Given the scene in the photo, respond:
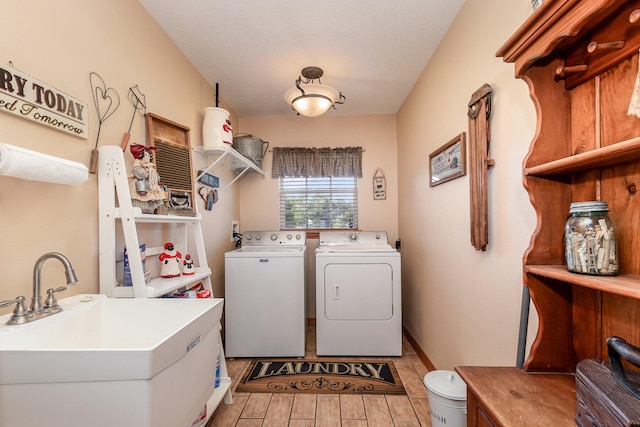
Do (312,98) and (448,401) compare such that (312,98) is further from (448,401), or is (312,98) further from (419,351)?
(419,351)

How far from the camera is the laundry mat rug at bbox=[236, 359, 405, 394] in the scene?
2.15m

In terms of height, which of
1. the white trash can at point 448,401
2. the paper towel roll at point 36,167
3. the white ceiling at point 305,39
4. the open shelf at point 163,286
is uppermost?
the white ceiling at point 305,39

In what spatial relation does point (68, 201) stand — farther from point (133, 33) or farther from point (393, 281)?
point (393, 281)

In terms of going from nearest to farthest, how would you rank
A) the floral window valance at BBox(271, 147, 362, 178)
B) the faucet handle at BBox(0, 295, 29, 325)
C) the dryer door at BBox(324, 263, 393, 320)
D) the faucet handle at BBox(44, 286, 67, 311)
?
the faucet handle at BBox(0, 295, 29, 325) → the faucet handle at BBox(44, 286, 67, 311) → the dryer door at BBox(324, 263, 393, 320) → the floral window valance at BBox(271, 147, 362, 178)

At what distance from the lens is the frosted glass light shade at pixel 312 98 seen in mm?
2213

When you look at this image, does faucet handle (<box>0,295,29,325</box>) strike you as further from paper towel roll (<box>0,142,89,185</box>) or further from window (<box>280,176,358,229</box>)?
window (<box>280,176,358,229</box>)

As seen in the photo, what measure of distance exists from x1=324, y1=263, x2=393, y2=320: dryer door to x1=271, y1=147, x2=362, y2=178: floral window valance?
1279mm

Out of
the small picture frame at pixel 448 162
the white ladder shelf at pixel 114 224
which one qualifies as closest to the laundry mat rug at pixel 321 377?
the white ladder shelf at pixel 114 224

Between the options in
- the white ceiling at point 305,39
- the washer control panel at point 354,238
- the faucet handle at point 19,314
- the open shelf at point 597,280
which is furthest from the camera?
the washer control panel at point 354,238

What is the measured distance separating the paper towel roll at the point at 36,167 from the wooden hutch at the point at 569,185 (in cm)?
152

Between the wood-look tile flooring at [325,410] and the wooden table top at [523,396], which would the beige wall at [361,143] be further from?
the wooden table top at [523,396]

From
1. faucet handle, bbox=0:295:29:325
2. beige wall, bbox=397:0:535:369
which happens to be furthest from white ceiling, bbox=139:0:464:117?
faucet handle, bbox=0:295:29:325

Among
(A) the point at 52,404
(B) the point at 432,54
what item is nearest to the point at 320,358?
(A) the point at 52,404

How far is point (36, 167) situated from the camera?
0.93 m
